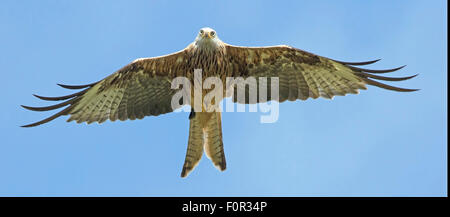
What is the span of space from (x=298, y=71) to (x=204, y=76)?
1.66 metres

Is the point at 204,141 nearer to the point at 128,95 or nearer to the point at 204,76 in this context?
the point at 204,76

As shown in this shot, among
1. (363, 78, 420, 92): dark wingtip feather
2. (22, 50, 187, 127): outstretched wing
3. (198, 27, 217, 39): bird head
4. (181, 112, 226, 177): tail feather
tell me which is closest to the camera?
(363, 78, 420, 92): dark wingtip feather

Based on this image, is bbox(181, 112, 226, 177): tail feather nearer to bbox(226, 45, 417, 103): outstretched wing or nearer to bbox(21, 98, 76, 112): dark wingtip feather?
bbox(226, 45, 417, 103): outstretched wing

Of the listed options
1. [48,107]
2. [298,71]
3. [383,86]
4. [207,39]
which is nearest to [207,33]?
[207,39]

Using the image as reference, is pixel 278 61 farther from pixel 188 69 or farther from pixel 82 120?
pixel 82 120

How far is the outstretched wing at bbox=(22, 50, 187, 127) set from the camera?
11.1 metres

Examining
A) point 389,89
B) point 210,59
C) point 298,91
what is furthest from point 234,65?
point 389,89

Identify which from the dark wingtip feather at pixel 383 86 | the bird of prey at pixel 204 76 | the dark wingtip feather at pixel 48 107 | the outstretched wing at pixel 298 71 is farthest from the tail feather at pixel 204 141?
the dark wingtip feather at pixel 383 86

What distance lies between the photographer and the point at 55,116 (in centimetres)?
1088

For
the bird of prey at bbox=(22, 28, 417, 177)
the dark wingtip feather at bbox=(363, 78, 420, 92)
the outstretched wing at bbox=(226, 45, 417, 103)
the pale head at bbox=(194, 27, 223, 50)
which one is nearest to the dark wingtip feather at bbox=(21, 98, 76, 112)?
the bird of prey at bbox=(22, 28, 417, 177)

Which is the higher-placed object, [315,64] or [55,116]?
[315,64]

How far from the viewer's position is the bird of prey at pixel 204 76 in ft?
35.6

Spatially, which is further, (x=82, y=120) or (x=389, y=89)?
(x=82, y=120)

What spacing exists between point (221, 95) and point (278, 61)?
1.14m
